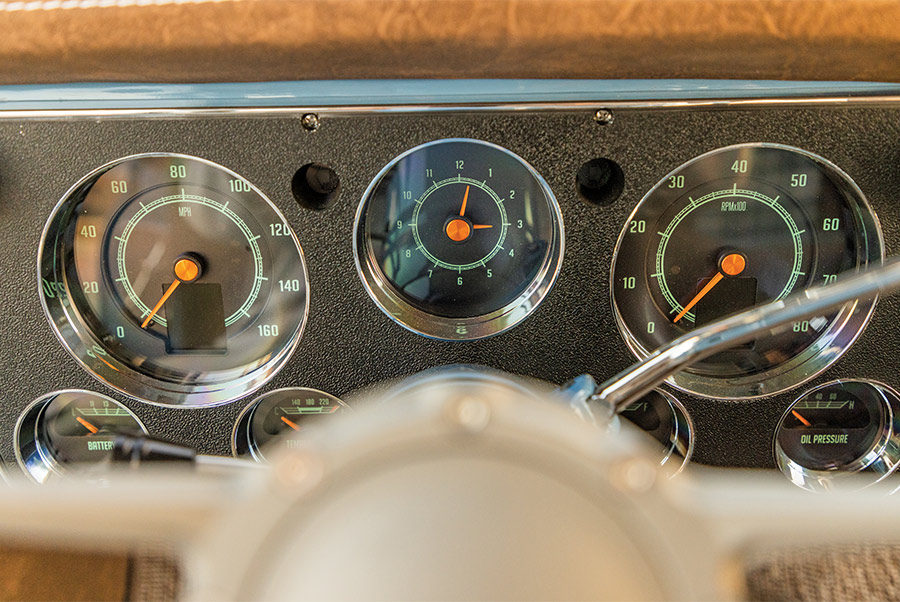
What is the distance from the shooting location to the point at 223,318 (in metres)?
1.43

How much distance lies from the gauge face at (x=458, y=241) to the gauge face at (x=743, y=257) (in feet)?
0.52

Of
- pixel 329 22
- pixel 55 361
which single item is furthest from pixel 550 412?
pixel 55 361

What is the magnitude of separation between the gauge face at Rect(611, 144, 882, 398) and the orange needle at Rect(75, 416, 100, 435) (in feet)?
3.49

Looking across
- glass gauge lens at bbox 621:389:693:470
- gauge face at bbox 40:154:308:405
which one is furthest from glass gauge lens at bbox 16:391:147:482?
glass gauge lens at bbox 621:389:693:470

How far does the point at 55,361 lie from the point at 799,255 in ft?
4.49

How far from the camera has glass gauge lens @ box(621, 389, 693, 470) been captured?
1438 millimetres

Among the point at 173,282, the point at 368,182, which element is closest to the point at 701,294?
the point at 368,182

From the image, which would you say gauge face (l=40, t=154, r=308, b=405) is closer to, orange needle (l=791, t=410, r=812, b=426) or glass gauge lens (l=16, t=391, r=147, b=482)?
glass gauge lens (l=16, t=391, r=147, b=482)

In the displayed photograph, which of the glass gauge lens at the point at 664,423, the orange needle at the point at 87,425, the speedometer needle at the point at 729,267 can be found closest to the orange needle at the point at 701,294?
the speedometer needle at the point at 729,267

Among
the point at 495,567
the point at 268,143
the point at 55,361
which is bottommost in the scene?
the point at 495,567

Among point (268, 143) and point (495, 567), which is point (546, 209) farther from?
point (495, 567)

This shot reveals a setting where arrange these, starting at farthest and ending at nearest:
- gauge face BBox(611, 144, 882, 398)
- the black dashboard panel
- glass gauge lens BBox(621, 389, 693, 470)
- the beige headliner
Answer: glass gauge lens BBox(621, 389, 693, 470) → gauge face BBox(611, 144, 882, 398) → the black dashboard panel → the beige headliner

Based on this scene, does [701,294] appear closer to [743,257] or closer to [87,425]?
[743,257]

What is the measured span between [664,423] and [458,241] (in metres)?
0.54
